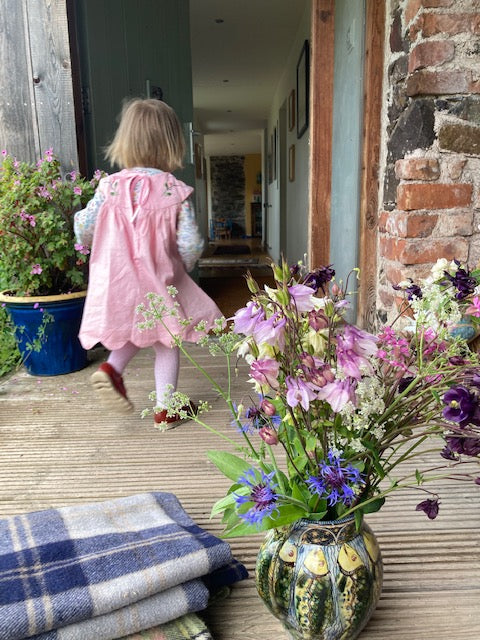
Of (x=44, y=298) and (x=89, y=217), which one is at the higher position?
(x=89, y=217)

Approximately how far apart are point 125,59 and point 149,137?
138 centimetres

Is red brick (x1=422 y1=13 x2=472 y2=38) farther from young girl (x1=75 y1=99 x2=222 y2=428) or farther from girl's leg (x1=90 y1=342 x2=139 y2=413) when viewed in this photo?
girl's leg (x1=90 y1=342 x2=139 y2=413)

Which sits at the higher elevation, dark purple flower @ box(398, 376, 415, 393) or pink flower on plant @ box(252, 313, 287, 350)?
pink flower on plant @ box(252, 313, 287, 350)

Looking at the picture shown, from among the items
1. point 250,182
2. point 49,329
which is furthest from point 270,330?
point 250,182

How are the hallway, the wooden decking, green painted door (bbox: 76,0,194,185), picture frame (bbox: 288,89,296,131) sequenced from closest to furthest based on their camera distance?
the wooden decking → green painted door (bbox: 76,0,194,185) → the hallway → picture frame (bbox: 288,89,296,131)

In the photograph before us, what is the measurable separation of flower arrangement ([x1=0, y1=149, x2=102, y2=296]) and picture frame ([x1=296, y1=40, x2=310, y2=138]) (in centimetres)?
267

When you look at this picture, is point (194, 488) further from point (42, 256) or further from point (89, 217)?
point (42, 256)

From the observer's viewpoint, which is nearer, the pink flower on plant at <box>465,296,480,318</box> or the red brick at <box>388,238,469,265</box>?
the pink flower on plant at <box>465,296,480,318</box>

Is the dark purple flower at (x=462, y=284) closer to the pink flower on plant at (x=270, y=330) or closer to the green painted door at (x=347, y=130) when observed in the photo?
the pink flower on plant at (x=270, y=330)

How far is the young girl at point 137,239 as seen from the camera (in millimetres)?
2004

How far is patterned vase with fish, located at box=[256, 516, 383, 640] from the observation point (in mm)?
732

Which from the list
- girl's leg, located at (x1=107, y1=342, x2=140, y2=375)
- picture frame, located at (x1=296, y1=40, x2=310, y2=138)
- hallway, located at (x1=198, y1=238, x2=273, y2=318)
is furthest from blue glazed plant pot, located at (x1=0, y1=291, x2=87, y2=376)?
picture frame, located at (x1=296, y1=40, x2=310, y2=138)

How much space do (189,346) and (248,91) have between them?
674cm

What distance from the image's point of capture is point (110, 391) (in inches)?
73.9
